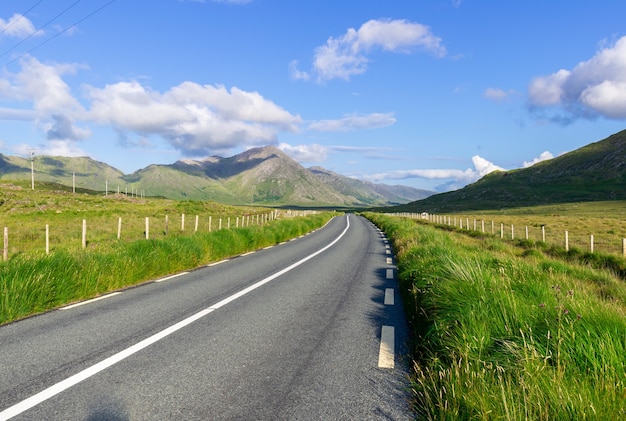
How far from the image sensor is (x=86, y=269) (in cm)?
912

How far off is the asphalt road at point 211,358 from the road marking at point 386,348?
0.01 m

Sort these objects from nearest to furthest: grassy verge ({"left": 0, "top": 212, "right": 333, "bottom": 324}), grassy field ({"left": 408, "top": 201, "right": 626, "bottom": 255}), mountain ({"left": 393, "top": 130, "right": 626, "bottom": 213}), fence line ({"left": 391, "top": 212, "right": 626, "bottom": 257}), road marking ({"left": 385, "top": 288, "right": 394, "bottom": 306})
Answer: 1. grassy verge ({"left": 0, "top": 212, "right": 333, "bottom": 324})
2. road marking ({"left": 385, "top": 288, "right": 394, "bottom": 306})
3. fence line ({"left": 391, "top": 212, "right": 626, "bottom": 257})
4. grassy field ({"left": 408, "top": 201, "right": 626, "bottom": 255})
5. mountain ({"left": 393, "top": 130, "right": 626, "bottom": 213})

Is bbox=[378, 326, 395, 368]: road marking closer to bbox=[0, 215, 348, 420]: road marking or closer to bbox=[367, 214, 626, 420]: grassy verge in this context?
bbox=[367, 214, 626, 420]: grassy verge

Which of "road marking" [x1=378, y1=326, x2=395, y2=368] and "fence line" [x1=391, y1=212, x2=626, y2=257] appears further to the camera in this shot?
"fence line" [x1=391, y1=212, x2=626, y2=257]

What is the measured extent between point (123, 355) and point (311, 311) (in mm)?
3327

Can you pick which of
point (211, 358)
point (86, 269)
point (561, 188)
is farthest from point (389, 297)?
point (561, 188)

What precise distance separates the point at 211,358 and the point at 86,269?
567 cm

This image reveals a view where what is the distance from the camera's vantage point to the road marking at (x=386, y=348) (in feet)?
15.6

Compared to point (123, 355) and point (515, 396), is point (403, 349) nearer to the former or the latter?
point (515, 396)

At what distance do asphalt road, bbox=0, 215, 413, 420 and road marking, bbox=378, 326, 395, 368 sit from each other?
0.01 meters

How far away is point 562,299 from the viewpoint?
541 centimetres

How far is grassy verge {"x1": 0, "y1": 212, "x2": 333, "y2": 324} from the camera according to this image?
723cm

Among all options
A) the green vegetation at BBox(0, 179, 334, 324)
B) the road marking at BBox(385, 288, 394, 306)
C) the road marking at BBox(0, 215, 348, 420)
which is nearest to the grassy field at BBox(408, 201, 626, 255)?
the road marking at BBox(385, 288, 394, 306)

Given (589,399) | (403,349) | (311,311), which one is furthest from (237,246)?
(589,399)
